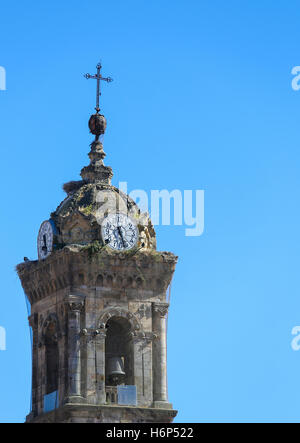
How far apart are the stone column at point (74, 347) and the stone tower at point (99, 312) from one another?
1.6 inches

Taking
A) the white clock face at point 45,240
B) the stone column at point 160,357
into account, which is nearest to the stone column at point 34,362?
the white clock face at point 45,240

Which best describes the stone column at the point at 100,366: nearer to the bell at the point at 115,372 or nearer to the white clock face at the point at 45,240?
the bell at the point at 115,372

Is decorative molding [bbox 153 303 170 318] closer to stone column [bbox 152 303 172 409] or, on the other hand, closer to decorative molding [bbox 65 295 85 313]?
stone column [bbox 152 303 172 409]

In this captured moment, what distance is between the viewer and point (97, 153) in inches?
3499

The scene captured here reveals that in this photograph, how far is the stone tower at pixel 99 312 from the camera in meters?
83.7

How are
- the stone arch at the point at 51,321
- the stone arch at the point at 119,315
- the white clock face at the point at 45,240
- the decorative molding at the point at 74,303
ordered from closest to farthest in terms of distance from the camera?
1. the decorative molding at the point at 74,303
2. the stone arch at the point at 119,315
3. the stone arch at the point at 51,321
4. the white clock face at the point at 45,240

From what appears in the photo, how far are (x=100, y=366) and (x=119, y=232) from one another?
5803 millimetres

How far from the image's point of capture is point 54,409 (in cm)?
8375

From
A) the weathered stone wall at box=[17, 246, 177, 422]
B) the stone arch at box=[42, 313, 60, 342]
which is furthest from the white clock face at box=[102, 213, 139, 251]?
the stone arch at box=[42, 313, 60, 342]

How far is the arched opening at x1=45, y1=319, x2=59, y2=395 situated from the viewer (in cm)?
8569
